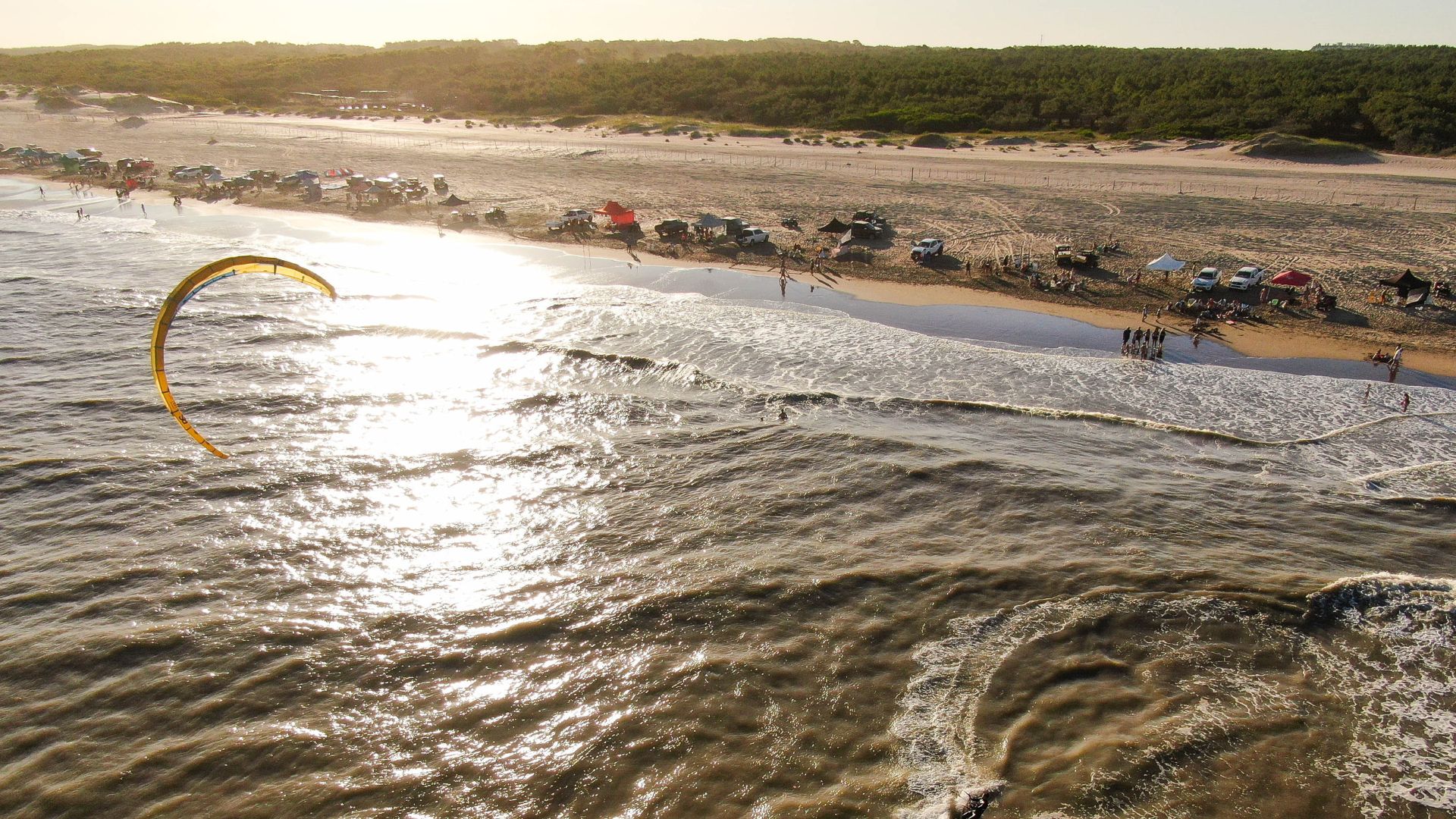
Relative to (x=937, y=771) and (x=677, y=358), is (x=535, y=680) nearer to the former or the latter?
(x=937, y=771)

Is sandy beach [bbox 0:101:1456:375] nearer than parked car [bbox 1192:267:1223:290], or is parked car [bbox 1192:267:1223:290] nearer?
parked car [bbox 1192:267:1223:290]

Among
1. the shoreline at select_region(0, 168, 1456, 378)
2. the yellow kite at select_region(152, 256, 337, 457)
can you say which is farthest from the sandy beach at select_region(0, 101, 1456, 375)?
the yellow kite at select_region(152, 256, 337, 457)

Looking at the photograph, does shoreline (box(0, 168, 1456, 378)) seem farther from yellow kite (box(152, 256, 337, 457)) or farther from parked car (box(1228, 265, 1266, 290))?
yellow kite (box(152, 256, 337, 457))

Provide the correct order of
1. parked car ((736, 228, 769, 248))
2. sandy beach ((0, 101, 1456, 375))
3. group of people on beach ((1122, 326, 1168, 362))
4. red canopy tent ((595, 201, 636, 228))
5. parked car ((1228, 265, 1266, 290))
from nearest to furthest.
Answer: group of people on beach ((1122, 326, 1168, 362)), parked car ((1228, 265, 1266, 290)), sandy beach ((0, 101, 1456, 375)), parked car ((736, 228, 769, 248)), red canopy tent ((595, 201, 636, 228))

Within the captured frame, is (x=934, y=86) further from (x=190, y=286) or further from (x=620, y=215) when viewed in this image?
(x=190, y=286)

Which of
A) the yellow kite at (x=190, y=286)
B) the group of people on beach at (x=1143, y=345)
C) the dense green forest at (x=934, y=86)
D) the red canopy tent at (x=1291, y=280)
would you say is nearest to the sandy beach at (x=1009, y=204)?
the red canopy tent at (x=1291, y=280)

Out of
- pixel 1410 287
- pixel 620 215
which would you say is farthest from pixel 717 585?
pixel 620 215
